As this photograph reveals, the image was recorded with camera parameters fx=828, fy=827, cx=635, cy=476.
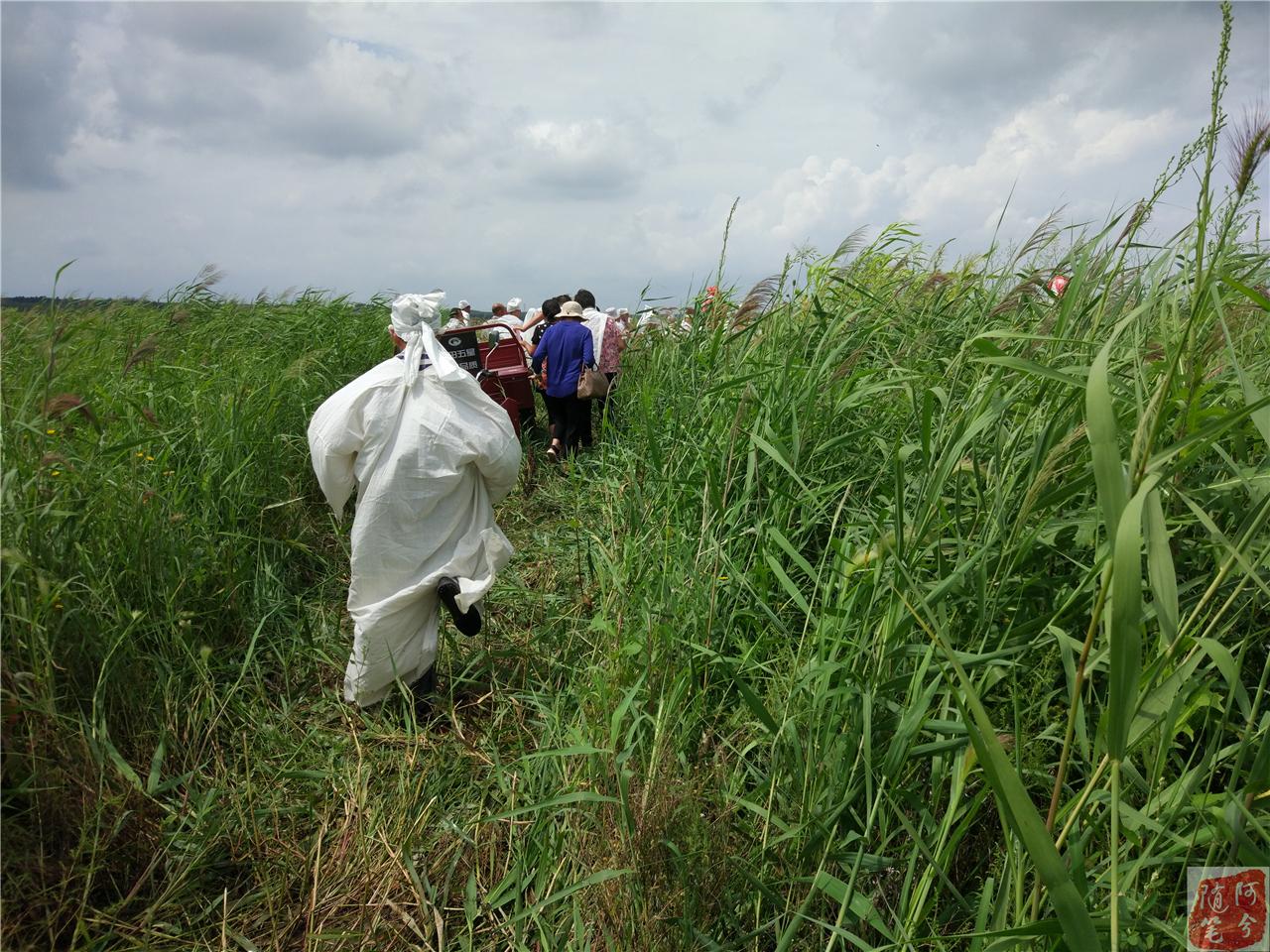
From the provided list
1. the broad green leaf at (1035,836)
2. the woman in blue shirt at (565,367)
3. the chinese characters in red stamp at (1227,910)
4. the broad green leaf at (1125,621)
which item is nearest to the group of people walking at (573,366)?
the woman in blue shirt at (565,367)

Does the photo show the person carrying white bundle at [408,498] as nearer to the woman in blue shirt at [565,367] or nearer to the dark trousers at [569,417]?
the woman in blue shirt at [565,367]

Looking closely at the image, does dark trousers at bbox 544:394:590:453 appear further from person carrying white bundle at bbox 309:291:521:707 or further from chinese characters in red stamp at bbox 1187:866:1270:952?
chinese characters in red stamp at bbox 1187:866:1270:952

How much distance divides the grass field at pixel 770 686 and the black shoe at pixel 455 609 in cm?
15

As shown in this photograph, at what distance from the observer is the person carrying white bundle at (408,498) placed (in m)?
3.25

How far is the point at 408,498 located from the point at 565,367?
406 cm

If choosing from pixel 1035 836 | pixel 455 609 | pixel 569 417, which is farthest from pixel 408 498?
pixel 569 417

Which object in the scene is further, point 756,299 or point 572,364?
point 572,364

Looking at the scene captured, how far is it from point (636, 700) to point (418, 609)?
1.31 metres

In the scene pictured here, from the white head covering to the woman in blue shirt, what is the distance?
3.50 meters

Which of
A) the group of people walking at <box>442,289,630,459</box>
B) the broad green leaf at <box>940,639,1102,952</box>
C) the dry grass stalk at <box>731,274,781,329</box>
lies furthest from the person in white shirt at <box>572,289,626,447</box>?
the broad green leaf at <box>940,639,1102,952</box>

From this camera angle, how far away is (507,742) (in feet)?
9.87

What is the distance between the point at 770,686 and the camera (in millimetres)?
2322

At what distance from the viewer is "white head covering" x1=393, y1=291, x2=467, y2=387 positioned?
3.39 m

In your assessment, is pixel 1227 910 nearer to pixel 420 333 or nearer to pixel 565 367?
pixel 420 333
